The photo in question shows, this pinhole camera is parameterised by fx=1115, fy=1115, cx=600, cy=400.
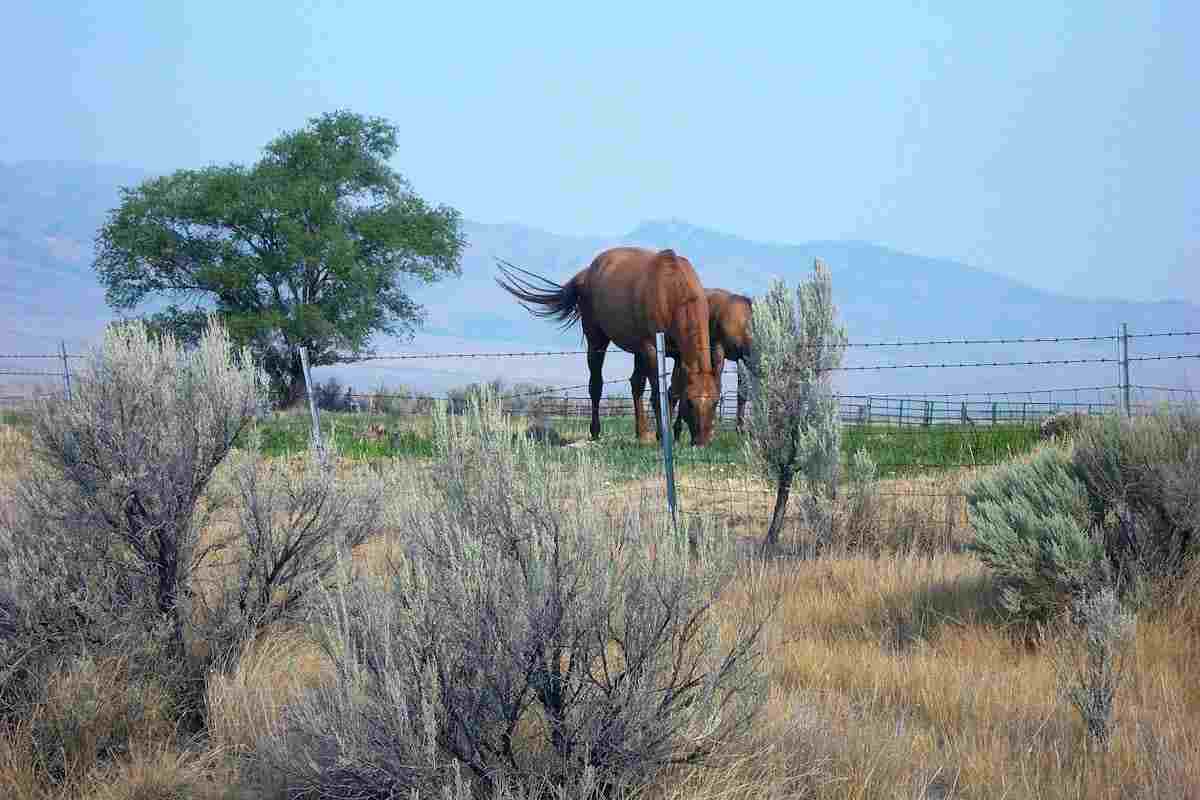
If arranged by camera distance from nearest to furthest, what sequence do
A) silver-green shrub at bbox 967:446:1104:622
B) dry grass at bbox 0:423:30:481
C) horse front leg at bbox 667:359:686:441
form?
silver-green shrub at bbox 967:446:1104:622 < dry grass at bbox 0:423:30:481 < horse front leg at bbox 667:359:686:441

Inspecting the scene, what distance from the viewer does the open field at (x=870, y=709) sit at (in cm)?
412

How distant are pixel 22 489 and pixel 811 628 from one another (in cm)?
438

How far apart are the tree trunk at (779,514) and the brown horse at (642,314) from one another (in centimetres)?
422

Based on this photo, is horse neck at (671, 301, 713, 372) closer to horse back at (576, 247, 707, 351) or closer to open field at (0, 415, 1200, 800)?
horse back at (576, 247, 707, 351)

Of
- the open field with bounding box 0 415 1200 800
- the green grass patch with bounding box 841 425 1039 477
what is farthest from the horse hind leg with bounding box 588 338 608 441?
the open field with bounding box 0 415 1200 800

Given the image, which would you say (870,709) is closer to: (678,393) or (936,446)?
(936,446)

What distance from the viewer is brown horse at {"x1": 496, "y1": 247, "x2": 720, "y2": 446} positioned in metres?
13.8

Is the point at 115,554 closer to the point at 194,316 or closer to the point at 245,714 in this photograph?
the point at 245,714

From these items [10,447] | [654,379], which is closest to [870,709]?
[654,379]

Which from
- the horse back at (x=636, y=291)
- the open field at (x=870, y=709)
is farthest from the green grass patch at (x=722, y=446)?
the open field at (x=870, y=709)

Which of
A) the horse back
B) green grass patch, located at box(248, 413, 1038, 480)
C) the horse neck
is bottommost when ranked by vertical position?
green grass patch, located at box(248, 413, 1038, 480)

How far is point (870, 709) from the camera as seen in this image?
16.4ft

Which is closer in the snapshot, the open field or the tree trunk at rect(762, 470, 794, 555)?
the open field

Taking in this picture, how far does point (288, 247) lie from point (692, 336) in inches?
702
